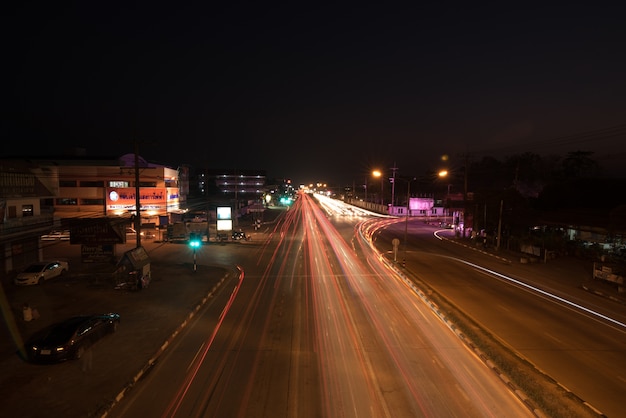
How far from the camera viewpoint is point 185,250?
36.7 meters

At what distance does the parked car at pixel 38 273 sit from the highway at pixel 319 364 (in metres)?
12.4

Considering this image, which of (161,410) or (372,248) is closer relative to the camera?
(161,410)

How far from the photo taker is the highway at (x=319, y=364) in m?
10.2

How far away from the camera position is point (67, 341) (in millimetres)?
12797

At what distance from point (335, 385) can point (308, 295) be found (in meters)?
10.0

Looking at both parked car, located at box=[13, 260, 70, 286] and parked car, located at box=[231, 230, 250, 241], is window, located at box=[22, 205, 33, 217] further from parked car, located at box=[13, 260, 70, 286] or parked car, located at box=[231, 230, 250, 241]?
parked car, located at box=[231, 230, 250, 241]

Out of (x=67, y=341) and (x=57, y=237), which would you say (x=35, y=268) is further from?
(x=57, y=237)

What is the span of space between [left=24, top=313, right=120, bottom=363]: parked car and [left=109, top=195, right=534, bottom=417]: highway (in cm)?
304

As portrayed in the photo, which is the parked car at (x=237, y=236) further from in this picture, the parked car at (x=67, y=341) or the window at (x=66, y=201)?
the window at (x=66, y=201)

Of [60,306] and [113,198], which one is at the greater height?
[113,198]

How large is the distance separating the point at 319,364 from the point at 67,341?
29.7 ft

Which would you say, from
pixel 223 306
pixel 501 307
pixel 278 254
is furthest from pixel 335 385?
pixel 278 254

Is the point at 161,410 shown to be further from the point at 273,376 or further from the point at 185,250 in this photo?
the point at 185,250

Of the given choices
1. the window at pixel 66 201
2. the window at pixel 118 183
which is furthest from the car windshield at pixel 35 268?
the window at pixel 66 201
